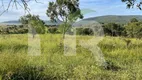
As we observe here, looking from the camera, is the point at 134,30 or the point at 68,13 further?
the point at 134,30

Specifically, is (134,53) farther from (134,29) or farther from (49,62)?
(134,29)

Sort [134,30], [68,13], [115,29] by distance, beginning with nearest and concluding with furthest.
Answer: [68,13] → [134,30] → [115,29]

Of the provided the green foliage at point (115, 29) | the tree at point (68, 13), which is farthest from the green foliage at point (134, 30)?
the tree at point (68, 13)

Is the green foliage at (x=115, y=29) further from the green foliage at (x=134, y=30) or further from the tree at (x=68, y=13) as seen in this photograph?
the tree at (x=68, y=13)

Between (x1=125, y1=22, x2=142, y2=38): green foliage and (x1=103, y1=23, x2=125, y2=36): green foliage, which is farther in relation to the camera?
(x1=103, y1=23, x2=125, y2=36): green foliage

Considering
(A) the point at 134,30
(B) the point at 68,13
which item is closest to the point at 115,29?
(A) the point at 134,30

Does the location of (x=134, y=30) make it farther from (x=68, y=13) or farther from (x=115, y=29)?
(x=68, y=13)

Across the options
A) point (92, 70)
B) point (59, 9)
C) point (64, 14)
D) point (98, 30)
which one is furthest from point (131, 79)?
point (59, 9)

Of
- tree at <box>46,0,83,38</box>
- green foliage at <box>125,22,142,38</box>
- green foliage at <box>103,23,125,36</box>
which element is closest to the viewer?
tree at <box>46,0,83,38</box>

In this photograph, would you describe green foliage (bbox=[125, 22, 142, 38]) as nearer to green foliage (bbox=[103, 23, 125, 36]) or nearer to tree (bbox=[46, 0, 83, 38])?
green foliage (bbox=[103, 23, 125, 36])

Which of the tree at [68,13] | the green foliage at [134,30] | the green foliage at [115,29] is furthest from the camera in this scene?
the green foliage at [115,29]

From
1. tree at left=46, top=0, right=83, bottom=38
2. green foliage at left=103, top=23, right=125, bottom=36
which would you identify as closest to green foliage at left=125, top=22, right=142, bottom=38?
green foliage at left=103, top=23, right=125, bottom=36

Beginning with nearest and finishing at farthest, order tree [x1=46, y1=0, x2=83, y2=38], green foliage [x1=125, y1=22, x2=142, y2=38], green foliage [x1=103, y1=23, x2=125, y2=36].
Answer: tree [x1=46, y1=0, x2=83, y2=38] → green foliage [x1=125, y1=22, x2=142, y2=38] → green foliage [x1=103, y1=23, x2=125, y2=36]

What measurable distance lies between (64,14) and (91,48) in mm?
7664
